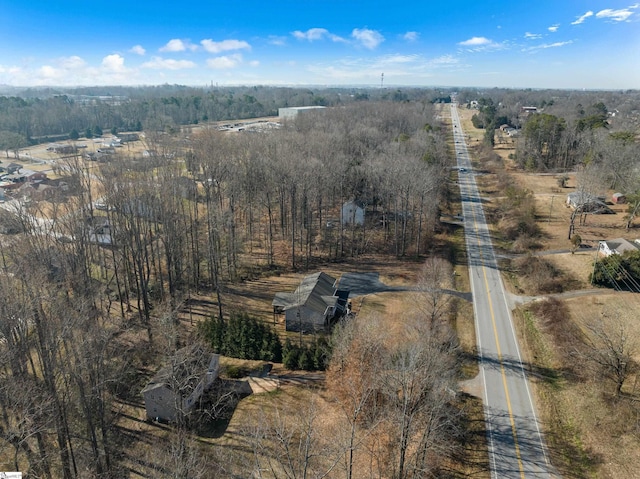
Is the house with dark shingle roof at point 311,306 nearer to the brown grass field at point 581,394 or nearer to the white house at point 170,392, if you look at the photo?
the white house at point 170,392

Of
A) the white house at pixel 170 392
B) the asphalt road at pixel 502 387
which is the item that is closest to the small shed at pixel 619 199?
the asphalt road at pixel 502 387

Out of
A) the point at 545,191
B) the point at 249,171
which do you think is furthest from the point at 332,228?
the point at 545,191

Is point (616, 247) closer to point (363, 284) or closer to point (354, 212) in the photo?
point (363, 284)

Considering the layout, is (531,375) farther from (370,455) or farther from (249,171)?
(249,171)

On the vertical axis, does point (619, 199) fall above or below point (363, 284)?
above

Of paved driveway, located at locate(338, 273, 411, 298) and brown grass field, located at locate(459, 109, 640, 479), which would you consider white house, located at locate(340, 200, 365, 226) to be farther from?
brown grass field, located at locate(459, 109, 640, 479)

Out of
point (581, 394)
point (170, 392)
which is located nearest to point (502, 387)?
point (581, 394)

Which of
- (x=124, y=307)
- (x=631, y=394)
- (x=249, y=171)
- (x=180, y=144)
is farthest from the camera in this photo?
(x=180, y=144)
